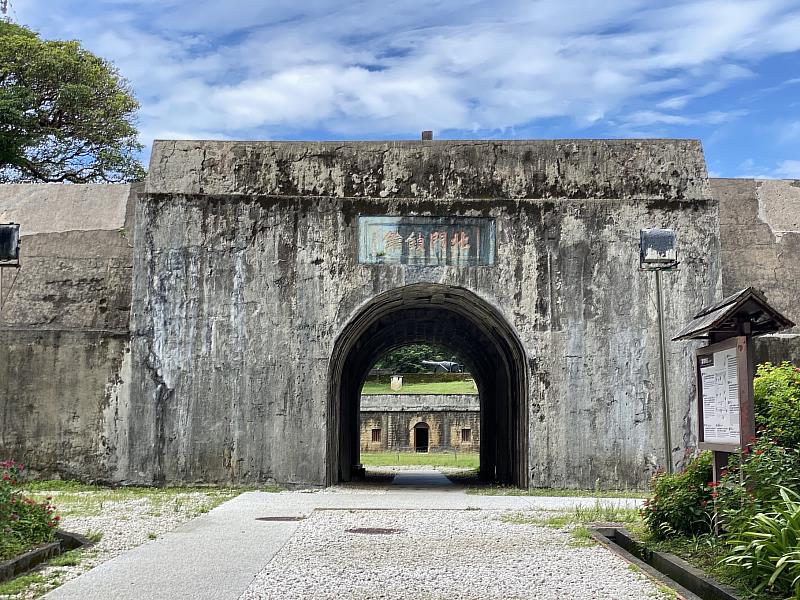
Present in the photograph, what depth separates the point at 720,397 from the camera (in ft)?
27.5

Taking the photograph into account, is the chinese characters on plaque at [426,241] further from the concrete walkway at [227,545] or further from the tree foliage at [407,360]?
the tree foliage at [407,360]

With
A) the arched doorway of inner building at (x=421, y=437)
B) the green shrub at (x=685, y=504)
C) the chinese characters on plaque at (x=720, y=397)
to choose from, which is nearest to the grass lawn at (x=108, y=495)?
the green shrub at (x=685, y=504)

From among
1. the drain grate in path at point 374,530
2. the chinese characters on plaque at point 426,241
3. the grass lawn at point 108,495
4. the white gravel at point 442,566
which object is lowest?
the white gravel at point 442,566

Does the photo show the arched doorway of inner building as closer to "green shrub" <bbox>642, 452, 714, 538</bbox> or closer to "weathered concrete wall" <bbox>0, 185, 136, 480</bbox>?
"weathered concrete wall" <bbox>0, 185, 136, 480</bbox>

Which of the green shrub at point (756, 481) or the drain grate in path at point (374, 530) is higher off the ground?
the green shrub at point (756, 481)

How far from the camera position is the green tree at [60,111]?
3572cm

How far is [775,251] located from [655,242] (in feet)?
22.8

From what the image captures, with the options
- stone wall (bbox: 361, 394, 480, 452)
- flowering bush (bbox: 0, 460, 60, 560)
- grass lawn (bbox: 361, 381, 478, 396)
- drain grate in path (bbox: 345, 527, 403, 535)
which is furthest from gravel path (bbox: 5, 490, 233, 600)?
grass lawn (bbox: 361, 381, 478, 396)

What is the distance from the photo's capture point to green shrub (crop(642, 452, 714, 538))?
8.80m

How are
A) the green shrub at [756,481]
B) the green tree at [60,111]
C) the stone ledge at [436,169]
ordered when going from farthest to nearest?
the green tree at [60,111]
the stone ledge at [436,169]
the green shrub at [756,481]

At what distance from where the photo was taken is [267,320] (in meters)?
15.9

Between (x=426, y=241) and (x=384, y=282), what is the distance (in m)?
1.03

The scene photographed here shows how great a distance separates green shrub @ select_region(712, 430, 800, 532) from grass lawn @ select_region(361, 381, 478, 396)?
4711cm

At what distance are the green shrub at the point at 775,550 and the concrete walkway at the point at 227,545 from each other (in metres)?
3.66
